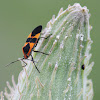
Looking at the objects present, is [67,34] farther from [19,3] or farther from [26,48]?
[19,3]

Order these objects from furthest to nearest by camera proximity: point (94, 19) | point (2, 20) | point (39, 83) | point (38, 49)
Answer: point (2, 20) → point (94, 19) → point (38, 49) → point (39, 83)

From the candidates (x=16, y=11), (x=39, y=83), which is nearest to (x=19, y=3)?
(x=16, y=11)

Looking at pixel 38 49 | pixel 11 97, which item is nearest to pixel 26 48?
pixel 38 49

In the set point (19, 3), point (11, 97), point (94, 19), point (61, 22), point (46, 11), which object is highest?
point (19, 3)

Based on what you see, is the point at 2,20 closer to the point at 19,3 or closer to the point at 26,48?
the point at 19,3

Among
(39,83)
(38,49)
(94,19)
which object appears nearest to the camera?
(39,83)

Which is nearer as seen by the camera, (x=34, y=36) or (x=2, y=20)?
(x=34, y=36)

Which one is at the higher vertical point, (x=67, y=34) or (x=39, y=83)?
(x=67, y=34)
